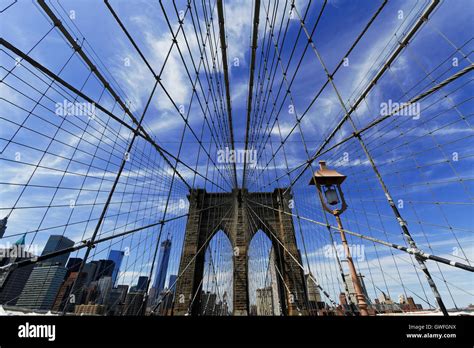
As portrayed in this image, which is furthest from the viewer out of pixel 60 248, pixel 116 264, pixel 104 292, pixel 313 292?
pixel 116 264

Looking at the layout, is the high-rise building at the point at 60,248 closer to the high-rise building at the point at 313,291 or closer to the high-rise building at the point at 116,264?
the high-rise building at the point at 116,264

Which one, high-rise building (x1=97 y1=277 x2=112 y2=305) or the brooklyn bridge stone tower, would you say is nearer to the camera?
high-rise building (x1=97 y1=277 x2=112 y2=305)

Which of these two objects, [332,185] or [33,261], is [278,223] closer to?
[332,185]

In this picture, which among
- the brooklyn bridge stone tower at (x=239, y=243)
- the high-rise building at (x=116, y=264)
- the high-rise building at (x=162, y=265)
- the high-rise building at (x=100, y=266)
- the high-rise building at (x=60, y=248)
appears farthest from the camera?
the brooklyn bridge stone tower at (x=239, y=243)

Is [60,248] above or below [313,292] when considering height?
above

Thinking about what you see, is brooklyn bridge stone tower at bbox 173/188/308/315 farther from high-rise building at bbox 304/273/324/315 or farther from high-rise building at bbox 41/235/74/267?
high-rise building at bbox 41/235/74/267

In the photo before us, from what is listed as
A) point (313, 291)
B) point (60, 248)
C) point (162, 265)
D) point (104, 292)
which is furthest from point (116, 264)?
point (313, 291)

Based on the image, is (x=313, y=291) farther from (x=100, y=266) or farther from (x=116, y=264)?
(x=116, y=264)

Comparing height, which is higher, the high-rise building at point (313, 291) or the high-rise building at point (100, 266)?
the high-rise building at point (100, 266)

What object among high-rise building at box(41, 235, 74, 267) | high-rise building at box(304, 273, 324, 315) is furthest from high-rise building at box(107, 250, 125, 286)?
high-rise building at box(304, 273, 324, 315)

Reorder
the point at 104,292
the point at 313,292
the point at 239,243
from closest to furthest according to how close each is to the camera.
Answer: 1. the point at 313,292
2. the point at 104,292
3. the point at 239,243

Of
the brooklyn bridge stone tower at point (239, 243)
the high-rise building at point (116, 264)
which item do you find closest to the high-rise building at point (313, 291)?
the brooklyn bridge stone tower at point (239, 243)
